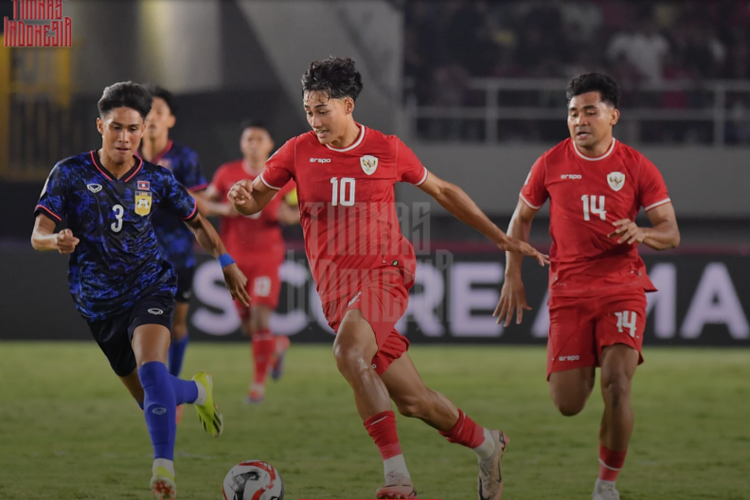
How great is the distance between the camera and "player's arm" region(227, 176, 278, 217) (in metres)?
5.66

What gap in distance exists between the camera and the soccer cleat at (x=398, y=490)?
4.92m

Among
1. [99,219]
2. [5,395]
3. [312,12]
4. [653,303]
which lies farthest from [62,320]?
[99,219]

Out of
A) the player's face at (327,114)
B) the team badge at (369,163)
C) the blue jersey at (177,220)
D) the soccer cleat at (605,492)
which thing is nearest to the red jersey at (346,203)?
the team badge at (369,163)

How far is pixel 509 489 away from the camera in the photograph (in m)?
6.12

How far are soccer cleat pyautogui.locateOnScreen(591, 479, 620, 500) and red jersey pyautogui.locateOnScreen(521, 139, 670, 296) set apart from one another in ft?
3.40

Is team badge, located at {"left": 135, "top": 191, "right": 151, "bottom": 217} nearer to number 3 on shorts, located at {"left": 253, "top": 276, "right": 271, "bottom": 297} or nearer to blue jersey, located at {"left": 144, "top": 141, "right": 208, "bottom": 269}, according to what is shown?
blue jersey, located at {"left": 144, "top": 141, "right": 208, "bottom": 269}

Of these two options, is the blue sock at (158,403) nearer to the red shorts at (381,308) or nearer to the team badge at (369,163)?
the red shorts at (381,308)

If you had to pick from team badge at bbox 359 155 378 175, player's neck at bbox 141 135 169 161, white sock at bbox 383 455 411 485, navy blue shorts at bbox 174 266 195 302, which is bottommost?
white sock at bbox 383 455 411 485

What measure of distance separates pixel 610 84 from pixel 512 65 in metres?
12.2

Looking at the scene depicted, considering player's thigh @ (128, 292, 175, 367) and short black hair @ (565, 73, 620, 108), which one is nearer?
player's thigh @ (128, 292, 175, 367)

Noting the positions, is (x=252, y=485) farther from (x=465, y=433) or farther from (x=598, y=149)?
(x=598, y=149)

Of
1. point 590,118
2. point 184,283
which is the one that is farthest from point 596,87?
point 184,283

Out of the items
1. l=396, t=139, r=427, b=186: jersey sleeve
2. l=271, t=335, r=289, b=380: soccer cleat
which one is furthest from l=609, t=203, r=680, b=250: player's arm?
l=271, t=335, r=289, b=380: soccer cleat

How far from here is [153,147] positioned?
816 cm
